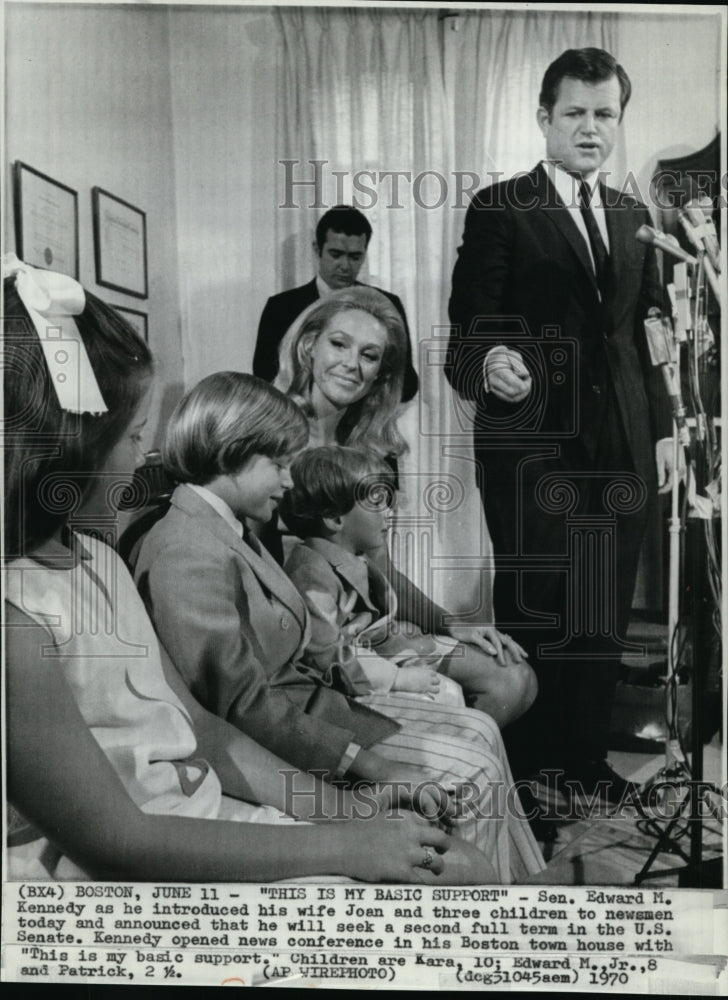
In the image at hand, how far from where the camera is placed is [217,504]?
9.50ft

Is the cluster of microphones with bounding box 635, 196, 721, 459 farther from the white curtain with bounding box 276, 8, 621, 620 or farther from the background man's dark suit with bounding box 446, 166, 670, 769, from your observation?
the white curtain with bounding box 276, 8, 621, 620

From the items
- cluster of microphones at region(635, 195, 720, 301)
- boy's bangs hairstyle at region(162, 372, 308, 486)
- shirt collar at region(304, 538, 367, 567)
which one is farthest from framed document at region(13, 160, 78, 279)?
cluster of microphones at region(635, 195, 720, 301)

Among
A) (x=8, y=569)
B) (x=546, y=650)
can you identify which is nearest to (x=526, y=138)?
(x=546, y=650)

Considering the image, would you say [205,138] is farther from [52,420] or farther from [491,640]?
[491,640]

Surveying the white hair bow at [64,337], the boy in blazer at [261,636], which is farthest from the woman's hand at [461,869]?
the white hair bow at [64,337]

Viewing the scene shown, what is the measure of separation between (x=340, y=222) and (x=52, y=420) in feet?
3.39

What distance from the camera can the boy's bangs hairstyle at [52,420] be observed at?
9.51ft

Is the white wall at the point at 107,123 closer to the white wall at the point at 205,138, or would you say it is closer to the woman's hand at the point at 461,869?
the white wall at the point at 205,138

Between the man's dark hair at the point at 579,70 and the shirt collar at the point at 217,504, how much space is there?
59.1 inches

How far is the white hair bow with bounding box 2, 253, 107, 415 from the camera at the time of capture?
2902 millimetres

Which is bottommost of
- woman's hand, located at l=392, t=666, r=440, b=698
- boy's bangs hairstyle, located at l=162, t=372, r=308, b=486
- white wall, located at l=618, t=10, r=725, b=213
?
woman's hand, located at l=392, t=666, r=440, b=698

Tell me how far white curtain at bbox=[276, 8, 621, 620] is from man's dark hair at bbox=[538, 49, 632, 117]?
0.03 m
